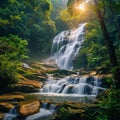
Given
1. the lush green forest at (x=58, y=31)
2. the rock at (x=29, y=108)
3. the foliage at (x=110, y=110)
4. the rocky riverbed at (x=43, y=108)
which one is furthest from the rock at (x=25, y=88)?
the foliage at (x=110, y=110)

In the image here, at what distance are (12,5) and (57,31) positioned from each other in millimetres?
10161

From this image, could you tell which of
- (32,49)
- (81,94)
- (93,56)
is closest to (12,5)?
(32,49)

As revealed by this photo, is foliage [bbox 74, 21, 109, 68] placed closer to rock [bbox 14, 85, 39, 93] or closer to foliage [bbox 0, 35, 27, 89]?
rock [bbox 14, 85, 39, 93]

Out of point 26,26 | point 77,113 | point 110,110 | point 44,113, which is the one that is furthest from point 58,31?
point 110,110

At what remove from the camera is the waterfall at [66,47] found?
28.8 meters

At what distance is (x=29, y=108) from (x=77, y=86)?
6559 millimetres

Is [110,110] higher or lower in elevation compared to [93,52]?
lower

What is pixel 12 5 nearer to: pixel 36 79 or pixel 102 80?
pixel 36 79

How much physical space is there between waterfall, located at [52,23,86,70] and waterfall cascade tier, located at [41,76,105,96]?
9.32 m

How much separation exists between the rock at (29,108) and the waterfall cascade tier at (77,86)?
17.5ft

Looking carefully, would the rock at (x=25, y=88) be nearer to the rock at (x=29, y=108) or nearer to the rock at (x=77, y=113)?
the rock at (x=29, y=108)

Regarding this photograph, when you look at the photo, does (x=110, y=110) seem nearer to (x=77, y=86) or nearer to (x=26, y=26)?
(x=77, y=86)

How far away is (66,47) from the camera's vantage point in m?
31.3

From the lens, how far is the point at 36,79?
19906 millimetres
